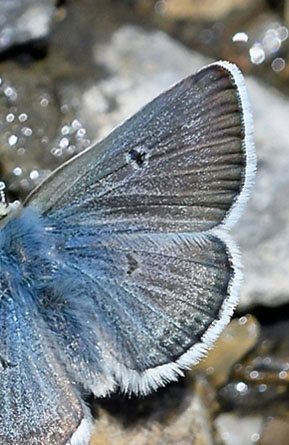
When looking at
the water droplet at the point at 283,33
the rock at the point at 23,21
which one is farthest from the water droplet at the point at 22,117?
the water droplet at the point at 283,33

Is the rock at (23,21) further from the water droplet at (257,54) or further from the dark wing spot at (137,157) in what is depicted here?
the dark wing spot at (137,157)

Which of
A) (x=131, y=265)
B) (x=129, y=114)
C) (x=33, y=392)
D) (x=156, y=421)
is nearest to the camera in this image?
(x=33, y=392)

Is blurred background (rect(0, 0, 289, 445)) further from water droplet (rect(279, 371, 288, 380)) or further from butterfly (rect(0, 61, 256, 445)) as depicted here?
butterfly (rect(0, 61, 256, 445))

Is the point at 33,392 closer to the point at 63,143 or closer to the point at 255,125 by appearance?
the point at 63,143

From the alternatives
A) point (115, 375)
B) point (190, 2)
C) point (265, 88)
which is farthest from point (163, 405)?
point (190, 2)

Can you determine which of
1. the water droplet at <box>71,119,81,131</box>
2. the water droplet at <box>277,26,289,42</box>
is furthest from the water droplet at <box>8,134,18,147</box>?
the water droplet at <box>277,26,289,42</box>

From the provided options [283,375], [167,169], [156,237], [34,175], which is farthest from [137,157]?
[283,375]
